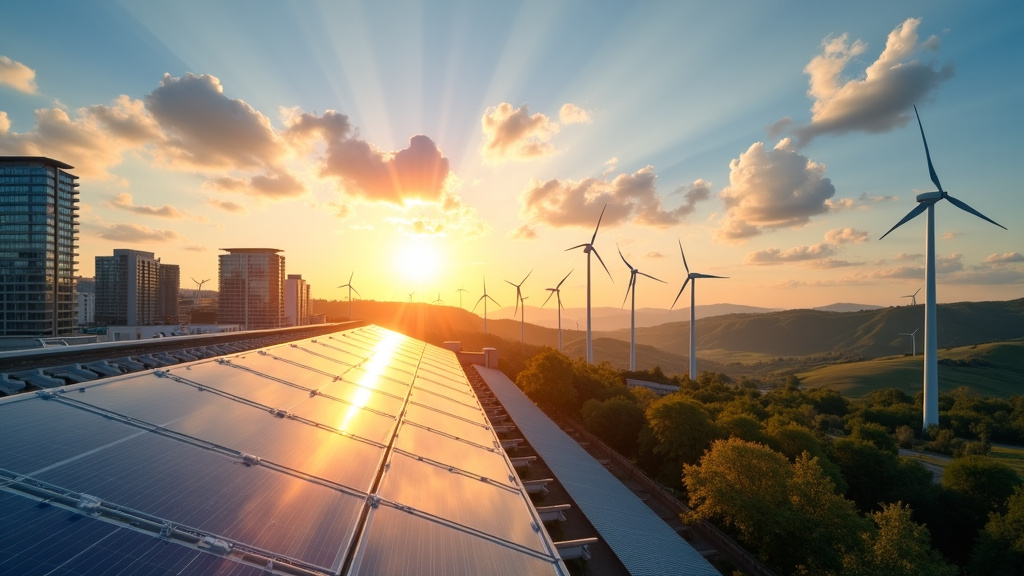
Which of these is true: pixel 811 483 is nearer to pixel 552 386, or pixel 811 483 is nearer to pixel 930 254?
pixel 552 386

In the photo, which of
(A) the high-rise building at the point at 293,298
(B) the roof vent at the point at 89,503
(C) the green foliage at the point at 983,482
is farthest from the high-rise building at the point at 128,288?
(C) the green foliage at the point at 983,482

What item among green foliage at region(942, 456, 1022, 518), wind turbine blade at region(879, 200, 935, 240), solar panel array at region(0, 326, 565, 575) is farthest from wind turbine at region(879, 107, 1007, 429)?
solar panel array at region(0, 326, 565, 575)

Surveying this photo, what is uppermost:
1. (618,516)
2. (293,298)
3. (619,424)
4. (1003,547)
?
(293,298)

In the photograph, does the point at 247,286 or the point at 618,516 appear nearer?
the point at 618,516

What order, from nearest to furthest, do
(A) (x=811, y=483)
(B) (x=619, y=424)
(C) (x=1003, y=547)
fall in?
(A) (x=811, y=483) → (C) (x=1003, y=547) → (B) (x=619, y=424)

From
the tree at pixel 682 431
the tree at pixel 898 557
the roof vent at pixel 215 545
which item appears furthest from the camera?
the tree at pixel 682 431

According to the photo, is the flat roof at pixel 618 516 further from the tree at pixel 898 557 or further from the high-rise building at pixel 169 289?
the high-rise building at pixel 169 289

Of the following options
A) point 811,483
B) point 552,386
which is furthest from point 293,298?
point 811,483
